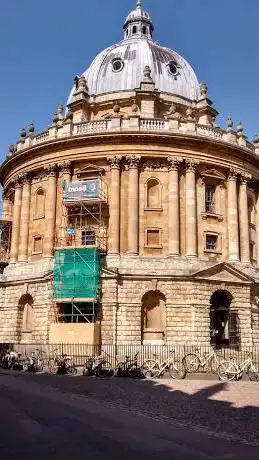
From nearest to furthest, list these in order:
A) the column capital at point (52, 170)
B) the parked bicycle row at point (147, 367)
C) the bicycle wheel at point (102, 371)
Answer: the parked bicycle row at point (147, 367) → the bicycle wheel at point (102, 371) → the column capital at point (52, 170)

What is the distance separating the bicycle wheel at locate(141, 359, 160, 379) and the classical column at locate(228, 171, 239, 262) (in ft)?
46.9

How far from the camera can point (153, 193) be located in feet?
123

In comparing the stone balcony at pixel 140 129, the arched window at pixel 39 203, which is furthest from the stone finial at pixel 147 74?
the arched window at pixel 39 203

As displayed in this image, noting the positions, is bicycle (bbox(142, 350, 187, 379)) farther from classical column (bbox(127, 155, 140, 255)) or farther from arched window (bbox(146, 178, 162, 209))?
arched window (bbox(146, 178, 162, 209))

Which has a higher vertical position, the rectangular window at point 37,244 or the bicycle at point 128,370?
the rectangular window at point 37,244

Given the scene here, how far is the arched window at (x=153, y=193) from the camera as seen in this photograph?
3709 centimetres

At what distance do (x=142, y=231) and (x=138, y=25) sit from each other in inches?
1177

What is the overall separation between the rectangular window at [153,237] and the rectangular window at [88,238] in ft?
12.8

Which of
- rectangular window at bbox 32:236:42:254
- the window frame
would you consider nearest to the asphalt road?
the window frame

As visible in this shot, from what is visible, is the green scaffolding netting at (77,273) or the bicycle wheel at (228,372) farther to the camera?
the green scaffolding netting at (77,273)

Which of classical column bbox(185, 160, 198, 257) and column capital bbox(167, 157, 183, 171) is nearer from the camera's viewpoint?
classical column bbox(185, 160, 198, 257)

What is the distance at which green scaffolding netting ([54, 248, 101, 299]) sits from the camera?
3400cm

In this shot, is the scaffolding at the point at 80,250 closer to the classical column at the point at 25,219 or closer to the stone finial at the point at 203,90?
the classical column at the point at 25,219

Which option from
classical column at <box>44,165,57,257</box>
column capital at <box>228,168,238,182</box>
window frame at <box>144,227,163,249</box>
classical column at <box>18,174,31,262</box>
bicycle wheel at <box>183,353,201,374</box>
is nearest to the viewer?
bicycle wheel at <box>183,353,201,374</box>
